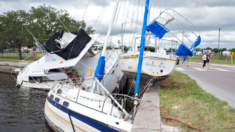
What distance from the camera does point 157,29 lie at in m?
8.63

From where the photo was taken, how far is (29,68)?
21.0 meters

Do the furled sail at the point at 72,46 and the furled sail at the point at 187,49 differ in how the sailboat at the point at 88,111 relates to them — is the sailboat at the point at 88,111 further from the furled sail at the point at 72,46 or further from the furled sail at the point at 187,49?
the furled sail at the point at 72,46

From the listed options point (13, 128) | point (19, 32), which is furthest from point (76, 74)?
point (19, 32)

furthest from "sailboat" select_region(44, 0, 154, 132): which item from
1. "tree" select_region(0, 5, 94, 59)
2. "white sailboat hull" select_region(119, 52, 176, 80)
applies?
"tree" select_region(0, 5, 94, 59)

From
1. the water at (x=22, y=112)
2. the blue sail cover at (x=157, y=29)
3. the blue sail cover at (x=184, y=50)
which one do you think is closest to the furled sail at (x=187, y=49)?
the blue sail cover at (x=184, y=50)

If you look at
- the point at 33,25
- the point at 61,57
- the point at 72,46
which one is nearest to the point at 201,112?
the point at 72,46

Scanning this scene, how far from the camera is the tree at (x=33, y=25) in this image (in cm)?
3956

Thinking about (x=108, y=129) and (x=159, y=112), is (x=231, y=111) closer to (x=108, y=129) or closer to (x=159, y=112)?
(x=159, y=112)

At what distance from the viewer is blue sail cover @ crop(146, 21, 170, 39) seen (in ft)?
28.0

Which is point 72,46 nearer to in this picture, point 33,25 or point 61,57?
point 61,57

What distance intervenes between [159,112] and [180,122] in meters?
1.02

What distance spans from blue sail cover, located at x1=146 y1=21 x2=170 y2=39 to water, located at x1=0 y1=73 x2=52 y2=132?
6.44m

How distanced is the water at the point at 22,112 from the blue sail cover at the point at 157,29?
6.44 meters

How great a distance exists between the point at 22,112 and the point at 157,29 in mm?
9041
